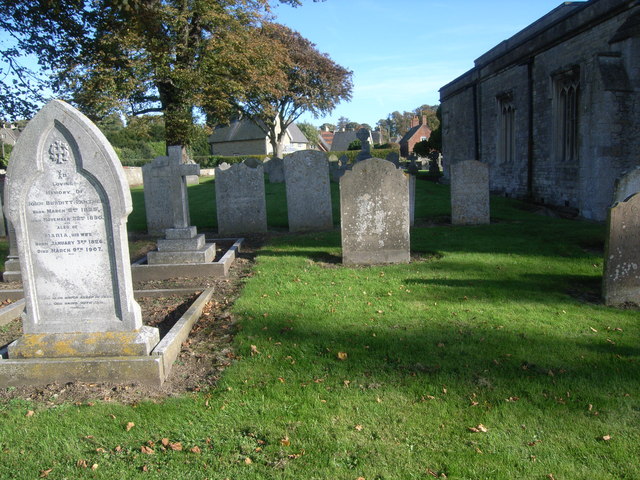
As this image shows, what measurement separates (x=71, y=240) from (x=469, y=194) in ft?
33.1

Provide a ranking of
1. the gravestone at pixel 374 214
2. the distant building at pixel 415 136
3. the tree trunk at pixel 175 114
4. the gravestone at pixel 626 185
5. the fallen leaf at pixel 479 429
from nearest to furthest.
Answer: the fallen leaf at pixel 479 429 < the gravestone at pixel 626 185 < the gravestone at pixel 374 214 < the tree trunk at pixel 175 114 < the distant building at pixel 415 136

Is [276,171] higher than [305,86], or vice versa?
[305,86]

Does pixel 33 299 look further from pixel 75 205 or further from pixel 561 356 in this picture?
pixel 561 356

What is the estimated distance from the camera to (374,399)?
154 inches

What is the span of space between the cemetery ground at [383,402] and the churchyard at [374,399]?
14mm

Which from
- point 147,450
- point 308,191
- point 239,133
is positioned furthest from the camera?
point 239,133

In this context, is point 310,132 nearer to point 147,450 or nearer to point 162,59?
point 162,59

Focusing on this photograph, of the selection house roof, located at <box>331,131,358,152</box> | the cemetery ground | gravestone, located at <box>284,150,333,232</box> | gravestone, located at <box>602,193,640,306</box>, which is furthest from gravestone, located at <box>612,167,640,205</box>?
house roof, located at <box>331,131,358,152</box>

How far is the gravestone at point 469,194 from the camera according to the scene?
39.9 feet

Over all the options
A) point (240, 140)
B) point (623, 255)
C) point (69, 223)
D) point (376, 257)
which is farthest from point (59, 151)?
point (240, 140)

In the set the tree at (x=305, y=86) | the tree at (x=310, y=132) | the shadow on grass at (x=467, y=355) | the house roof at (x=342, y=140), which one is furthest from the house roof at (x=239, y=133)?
the shadow on grass at (x=467, y=355)

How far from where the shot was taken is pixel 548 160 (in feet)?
54.5

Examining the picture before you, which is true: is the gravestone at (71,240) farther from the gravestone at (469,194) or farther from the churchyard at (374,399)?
the gravestone at (469,194)

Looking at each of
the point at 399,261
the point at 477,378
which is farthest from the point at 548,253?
the point at 477,378
